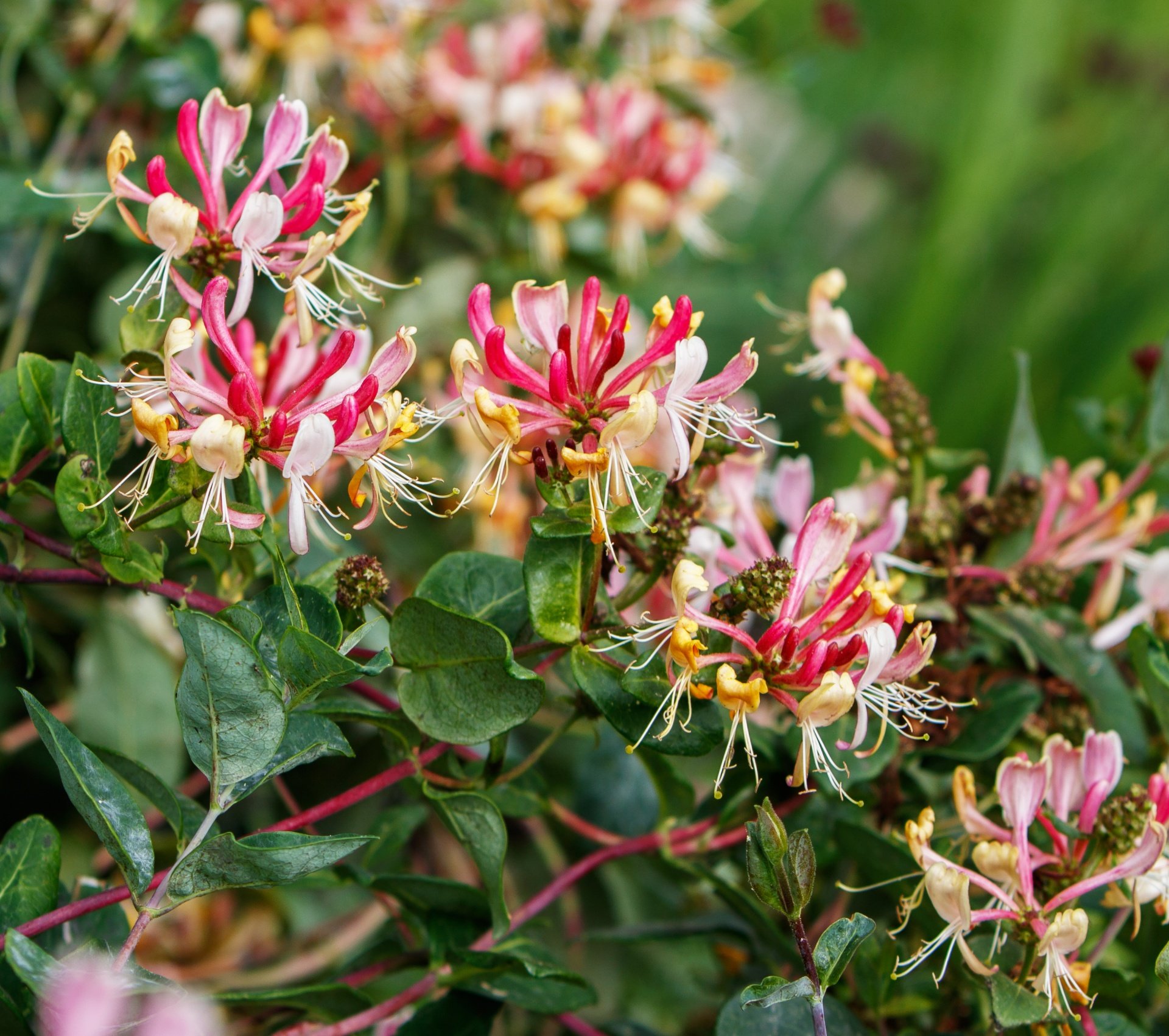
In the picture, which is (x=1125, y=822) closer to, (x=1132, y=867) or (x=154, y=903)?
(x=1132, y=867)

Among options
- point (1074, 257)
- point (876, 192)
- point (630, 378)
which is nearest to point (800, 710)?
point (630, 378)

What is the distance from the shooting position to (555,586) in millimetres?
392

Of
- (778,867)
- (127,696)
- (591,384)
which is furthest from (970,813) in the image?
(127,696)

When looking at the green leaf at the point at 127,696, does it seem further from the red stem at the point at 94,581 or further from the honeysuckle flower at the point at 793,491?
the honeysuckle flower at the point at 793,491

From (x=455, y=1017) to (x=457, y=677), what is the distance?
0.60 feet

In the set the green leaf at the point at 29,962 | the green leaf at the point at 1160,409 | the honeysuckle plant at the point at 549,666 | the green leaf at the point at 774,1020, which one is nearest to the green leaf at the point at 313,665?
the honeysuckle plant at the point at 549,666

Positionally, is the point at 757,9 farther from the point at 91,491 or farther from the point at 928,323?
the point at 91,491

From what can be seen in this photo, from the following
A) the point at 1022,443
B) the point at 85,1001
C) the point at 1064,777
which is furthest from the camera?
the point at 1022,443

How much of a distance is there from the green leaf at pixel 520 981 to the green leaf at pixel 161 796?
0.12m

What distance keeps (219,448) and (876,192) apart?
6.08ft

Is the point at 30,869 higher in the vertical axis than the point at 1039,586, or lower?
lower

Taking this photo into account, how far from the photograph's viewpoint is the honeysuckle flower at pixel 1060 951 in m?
0.39

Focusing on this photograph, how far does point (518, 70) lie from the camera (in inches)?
34.7

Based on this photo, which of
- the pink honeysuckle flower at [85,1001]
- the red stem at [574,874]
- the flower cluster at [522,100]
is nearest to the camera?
the pink honeysuckle flower at [85,1001]
